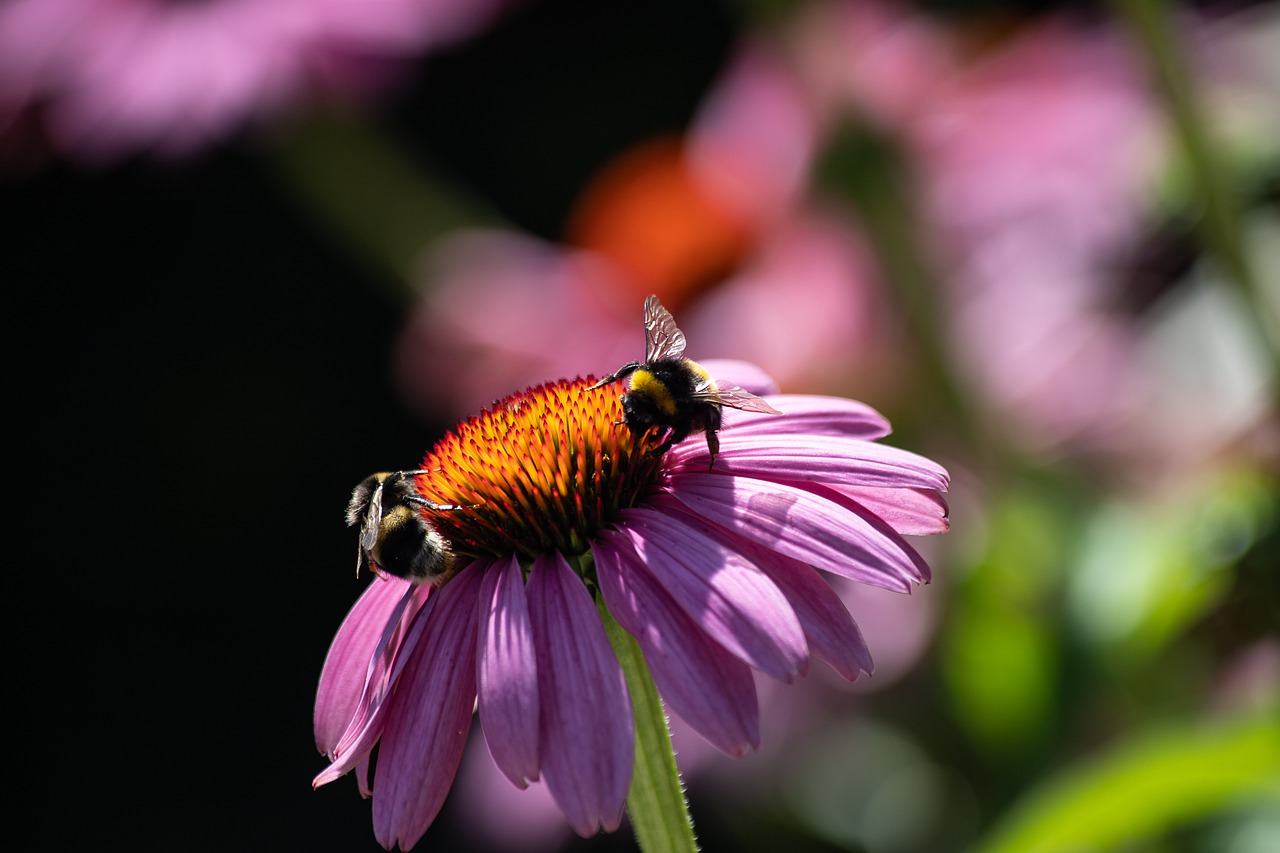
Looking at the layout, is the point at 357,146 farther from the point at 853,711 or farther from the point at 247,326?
the point at 247,326

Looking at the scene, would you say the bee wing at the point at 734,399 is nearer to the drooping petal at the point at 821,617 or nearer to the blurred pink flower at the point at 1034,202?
the drooping petal at the point at 821,617

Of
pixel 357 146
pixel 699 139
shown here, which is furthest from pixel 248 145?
pixel 699 139

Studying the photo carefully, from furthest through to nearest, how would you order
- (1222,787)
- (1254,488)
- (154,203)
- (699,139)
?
(154,203) < (699,139) < (1254,488) < (1222,787)

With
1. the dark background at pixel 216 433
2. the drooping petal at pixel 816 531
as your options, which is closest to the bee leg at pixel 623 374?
the drooping petal at pixel 816 531

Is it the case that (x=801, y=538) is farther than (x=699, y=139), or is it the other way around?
(x=699, y=139)

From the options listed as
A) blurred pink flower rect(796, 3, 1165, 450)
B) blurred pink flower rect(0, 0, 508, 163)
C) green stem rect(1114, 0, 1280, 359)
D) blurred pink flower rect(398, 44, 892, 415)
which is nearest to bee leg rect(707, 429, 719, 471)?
green stem rect(1114, 0, 1280, 359)

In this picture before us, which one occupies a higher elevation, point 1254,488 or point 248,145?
point 248,145
